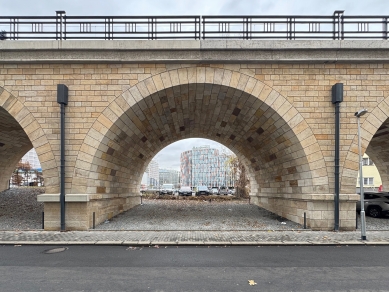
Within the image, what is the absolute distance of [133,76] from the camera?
35.0 ft

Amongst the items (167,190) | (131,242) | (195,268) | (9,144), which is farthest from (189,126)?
(167,190)

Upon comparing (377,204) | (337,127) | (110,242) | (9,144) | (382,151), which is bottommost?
(110,242)

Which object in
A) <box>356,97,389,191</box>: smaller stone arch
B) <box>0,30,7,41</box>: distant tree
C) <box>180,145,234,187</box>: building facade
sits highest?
<box>0,30,7,41</box>: distant tree

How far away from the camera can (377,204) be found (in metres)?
14.2

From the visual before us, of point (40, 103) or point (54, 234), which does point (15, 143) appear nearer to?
point (40, 103)

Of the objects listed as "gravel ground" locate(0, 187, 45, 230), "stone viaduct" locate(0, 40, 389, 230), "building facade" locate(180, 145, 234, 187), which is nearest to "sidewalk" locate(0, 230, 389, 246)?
"stone viaduct" locate(0, 40, 389, 230)

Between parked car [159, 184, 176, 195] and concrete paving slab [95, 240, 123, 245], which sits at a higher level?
concrete paving slab [95, 240, 123, 245]

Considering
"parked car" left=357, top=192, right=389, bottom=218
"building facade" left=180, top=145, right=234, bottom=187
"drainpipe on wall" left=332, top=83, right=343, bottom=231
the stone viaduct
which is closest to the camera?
"drainpipe on wall" left=332, top=83, right=343, bottom=231

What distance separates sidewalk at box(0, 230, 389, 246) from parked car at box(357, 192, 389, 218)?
4627 mm

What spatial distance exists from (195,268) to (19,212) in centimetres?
1169

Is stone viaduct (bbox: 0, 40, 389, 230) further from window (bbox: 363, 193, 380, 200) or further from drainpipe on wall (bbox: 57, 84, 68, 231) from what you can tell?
window (bbox: 363, 193, 380, 200)

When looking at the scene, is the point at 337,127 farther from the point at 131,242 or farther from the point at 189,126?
the point at 189,126

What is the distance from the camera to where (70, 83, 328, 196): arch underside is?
1053cm

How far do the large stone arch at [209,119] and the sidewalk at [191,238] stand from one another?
1.66 metres
